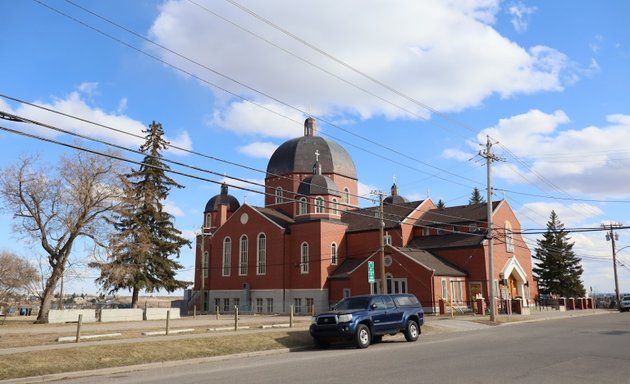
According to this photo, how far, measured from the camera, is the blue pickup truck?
1758 cm

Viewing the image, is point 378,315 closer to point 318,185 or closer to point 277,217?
point 318,185

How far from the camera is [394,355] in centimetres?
1469

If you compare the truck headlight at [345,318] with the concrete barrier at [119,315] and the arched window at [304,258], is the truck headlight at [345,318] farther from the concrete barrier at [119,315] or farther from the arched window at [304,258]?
the arched window at [304,258]

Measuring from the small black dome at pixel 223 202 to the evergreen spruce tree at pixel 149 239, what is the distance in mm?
11480

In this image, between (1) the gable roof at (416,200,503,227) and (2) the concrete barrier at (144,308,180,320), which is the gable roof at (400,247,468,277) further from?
(2) the concrete barrier at (144,308,180,320)

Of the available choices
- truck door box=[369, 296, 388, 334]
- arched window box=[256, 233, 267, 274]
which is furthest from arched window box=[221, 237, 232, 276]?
truck door box=[369, 296, 388, 334]

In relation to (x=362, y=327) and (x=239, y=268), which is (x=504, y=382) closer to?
(x=362, y=327)

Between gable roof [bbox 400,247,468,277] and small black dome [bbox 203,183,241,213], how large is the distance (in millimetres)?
25663

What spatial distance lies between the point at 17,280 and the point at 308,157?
29936 mm

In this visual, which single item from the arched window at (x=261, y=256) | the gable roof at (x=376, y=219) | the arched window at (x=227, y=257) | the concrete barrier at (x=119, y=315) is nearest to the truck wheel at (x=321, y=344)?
the concrete barrier at (x=119, y=315)

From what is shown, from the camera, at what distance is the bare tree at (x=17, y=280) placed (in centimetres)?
4325

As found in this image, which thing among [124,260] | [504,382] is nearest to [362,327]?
[504,382]

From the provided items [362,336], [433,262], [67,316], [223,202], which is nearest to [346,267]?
[433,262]

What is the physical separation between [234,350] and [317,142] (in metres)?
41.5
